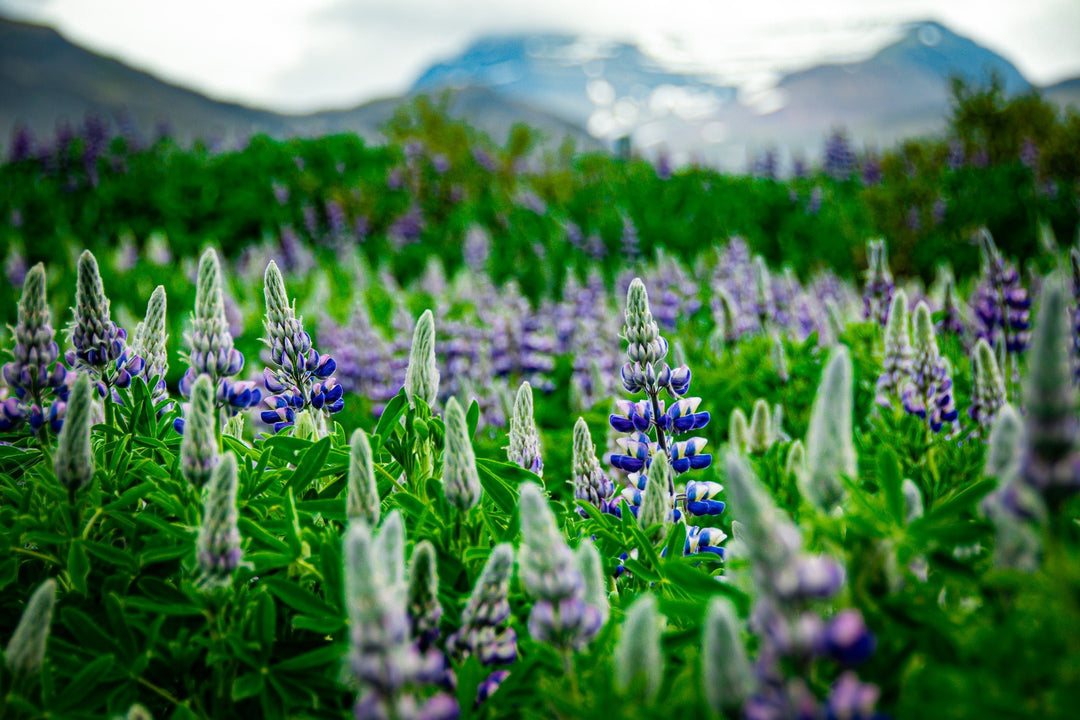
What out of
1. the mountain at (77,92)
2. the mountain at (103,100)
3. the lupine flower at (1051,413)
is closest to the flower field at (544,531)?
the lupine flower at (1051,413)

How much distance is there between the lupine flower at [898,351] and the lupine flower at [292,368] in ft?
6.63

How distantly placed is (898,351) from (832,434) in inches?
71.4

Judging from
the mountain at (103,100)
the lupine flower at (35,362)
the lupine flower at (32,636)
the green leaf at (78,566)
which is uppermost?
the mountain at (103,100)

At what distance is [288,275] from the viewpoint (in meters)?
9.55

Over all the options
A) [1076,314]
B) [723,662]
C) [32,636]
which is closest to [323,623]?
[32,636]

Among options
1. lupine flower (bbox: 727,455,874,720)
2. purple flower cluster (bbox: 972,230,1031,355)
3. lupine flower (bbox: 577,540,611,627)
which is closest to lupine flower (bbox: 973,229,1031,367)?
purple flower cluster (bbox: 972,230,1031,355)

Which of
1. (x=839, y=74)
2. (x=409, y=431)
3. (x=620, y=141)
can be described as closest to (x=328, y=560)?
(x=409, y=431)

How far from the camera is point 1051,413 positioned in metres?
0.92

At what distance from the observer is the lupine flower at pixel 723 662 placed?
0.93 metres

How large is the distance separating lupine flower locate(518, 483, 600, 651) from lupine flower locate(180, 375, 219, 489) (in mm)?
725

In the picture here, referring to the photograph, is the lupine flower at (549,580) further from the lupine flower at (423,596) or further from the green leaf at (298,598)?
the green leaf at (298,598)

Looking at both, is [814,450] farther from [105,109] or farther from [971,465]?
[105,109]

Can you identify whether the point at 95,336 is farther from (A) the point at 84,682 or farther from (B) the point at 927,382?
(B) the point at 927,382

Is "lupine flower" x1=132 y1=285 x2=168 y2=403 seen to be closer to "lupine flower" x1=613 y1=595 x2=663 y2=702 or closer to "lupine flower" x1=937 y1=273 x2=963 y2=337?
"lupine flower" x1=613 y1=595 x2=663 y2=702
